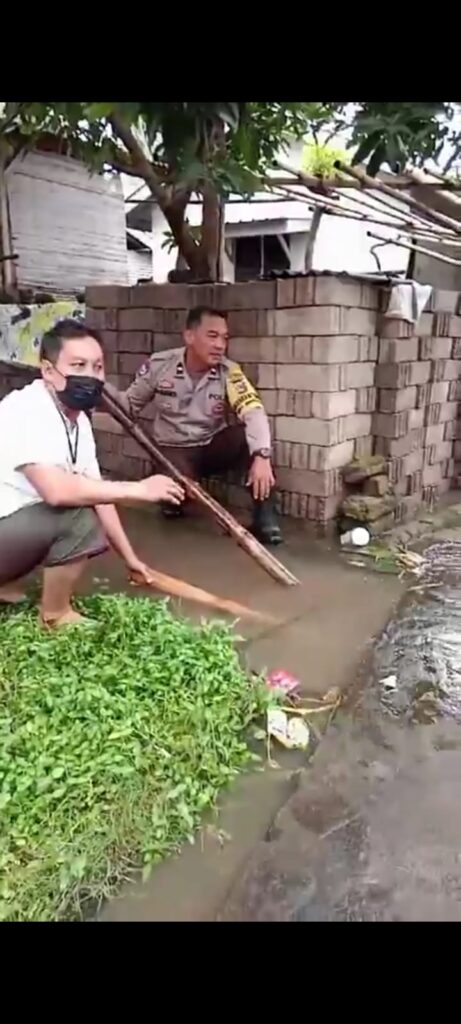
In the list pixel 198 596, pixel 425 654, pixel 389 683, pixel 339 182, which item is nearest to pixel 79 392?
pixel 198 596

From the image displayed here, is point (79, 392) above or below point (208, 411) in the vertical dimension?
above

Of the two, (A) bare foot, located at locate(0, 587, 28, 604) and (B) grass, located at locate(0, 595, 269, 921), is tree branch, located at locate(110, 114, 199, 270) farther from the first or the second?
(B) grass, located at locate(0, 595, 269, 921)

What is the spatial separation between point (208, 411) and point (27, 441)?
1.98 metres

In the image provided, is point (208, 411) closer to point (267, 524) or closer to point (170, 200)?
point (267, 524)

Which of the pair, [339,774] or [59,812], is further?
[339,774]

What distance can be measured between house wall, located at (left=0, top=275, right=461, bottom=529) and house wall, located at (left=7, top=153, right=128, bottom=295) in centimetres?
171

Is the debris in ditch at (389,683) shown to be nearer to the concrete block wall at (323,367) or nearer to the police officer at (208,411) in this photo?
the police officer at (208,411)

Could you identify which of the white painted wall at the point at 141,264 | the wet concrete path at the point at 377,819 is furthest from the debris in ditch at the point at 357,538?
the white painted wall at the point at 141,264

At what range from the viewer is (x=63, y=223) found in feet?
22.8
